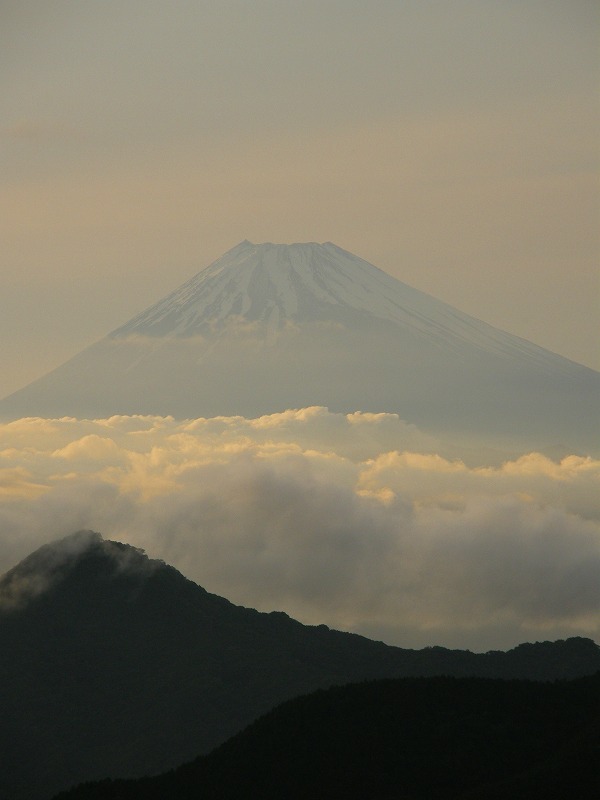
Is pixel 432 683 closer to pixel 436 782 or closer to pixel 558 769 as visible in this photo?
pixel 436 782

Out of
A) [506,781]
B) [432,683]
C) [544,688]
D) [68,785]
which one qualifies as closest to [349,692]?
[432,683]

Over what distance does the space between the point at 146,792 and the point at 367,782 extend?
25572 mm

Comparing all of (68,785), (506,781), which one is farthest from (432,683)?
(68,785)

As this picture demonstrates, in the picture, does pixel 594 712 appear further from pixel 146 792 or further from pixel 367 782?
pixel 146 792

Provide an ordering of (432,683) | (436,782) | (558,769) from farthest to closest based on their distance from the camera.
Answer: (432,683), (436,782), (558,769)

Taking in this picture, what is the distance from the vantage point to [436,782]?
13162 centimetres

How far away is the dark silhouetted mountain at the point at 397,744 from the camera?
5212 inches

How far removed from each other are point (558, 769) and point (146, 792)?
1963 inches

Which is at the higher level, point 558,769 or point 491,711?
point 491,711

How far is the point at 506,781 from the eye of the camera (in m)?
121

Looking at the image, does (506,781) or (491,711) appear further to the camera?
(491,711)

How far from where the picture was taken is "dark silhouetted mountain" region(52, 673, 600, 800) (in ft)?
434

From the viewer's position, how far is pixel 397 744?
141875 mm

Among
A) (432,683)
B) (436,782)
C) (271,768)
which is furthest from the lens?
(432,683)
